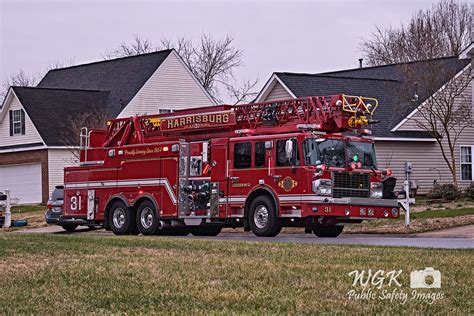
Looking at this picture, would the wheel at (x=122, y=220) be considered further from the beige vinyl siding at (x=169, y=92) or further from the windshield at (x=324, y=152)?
the beige vinyl siding at (x=169, y=92)

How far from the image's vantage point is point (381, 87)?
133 feet

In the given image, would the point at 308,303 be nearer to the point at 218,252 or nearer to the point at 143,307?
the point at 143,307

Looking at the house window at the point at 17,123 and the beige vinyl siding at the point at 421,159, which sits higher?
the house window at the point at 17,123

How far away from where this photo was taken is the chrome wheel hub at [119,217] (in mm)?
25906

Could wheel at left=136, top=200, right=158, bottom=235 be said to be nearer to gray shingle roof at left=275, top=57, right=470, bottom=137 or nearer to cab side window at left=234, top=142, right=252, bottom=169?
cab side window at left=234, top=142, right=252, bottom=169

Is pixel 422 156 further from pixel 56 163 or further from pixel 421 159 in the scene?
pixel 56 163

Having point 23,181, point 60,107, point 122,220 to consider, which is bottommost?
point 122,220

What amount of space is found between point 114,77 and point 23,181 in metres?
7.32

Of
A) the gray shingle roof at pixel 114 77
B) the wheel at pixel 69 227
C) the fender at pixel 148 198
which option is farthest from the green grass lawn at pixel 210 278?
the gray shingle roof at pixel 114 77

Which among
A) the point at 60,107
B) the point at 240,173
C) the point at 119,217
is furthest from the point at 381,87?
the point at 240,173

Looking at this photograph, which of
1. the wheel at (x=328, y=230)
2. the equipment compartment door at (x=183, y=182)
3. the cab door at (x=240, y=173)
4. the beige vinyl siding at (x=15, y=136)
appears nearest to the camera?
the cab door at (x=240, y=173)

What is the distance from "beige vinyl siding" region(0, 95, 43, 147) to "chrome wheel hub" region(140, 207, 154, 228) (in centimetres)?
2030

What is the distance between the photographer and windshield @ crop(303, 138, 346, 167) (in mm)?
21656

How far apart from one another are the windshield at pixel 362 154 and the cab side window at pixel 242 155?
2349 mm
